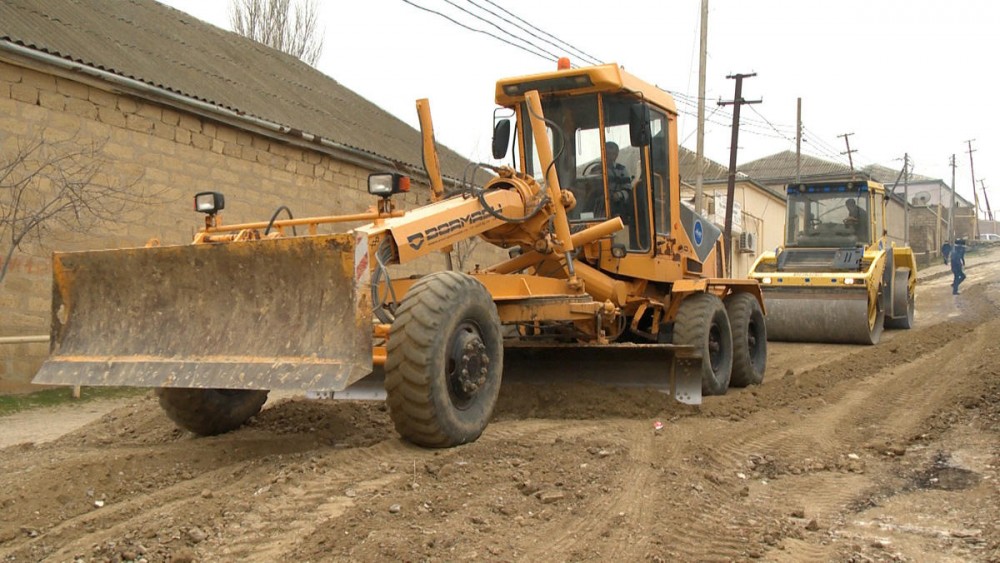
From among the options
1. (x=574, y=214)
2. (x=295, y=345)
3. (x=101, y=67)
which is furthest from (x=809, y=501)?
(x=101, y=67)

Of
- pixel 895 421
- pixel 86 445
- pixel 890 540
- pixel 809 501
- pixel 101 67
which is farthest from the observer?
pixel 101 67

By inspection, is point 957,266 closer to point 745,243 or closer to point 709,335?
point 745,243

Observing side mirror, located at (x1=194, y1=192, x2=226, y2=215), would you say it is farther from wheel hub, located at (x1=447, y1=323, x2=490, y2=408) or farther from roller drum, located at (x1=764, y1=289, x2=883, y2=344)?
roller drum, located at (x1=764, y1=289, x2=883, y2=344)

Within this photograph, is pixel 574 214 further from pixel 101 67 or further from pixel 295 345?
pixel 101 67

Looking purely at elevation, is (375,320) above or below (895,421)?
above

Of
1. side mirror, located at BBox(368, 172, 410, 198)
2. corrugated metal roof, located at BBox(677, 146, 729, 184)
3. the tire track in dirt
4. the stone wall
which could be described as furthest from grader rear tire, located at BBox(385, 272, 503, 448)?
corrugated metal roof, located at BBox(677, 146, 729, 184)

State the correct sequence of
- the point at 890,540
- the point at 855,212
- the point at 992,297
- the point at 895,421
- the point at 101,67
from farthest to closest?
the point at 992,297 < the point at 855,212 < the point at 101,67 < the point at 895,421 < the point at 890,540

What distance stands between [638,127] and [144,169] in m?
6.63

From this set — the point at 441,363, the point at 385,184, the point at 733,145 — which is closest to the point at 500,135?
the point at 385,184

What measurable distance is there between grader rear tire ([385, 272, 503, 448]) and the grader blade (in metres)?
0.24

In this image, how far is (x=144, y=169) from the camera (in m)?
11.4

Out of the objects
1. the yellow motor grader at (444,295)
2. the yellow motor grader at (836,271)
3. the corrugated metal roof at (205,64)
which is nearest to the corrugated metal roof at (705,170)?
the corrugated metal roof at (205,64)

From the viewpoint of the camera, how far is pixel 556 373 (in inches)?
309

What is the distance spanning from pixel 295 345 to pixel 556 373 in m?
3.08
